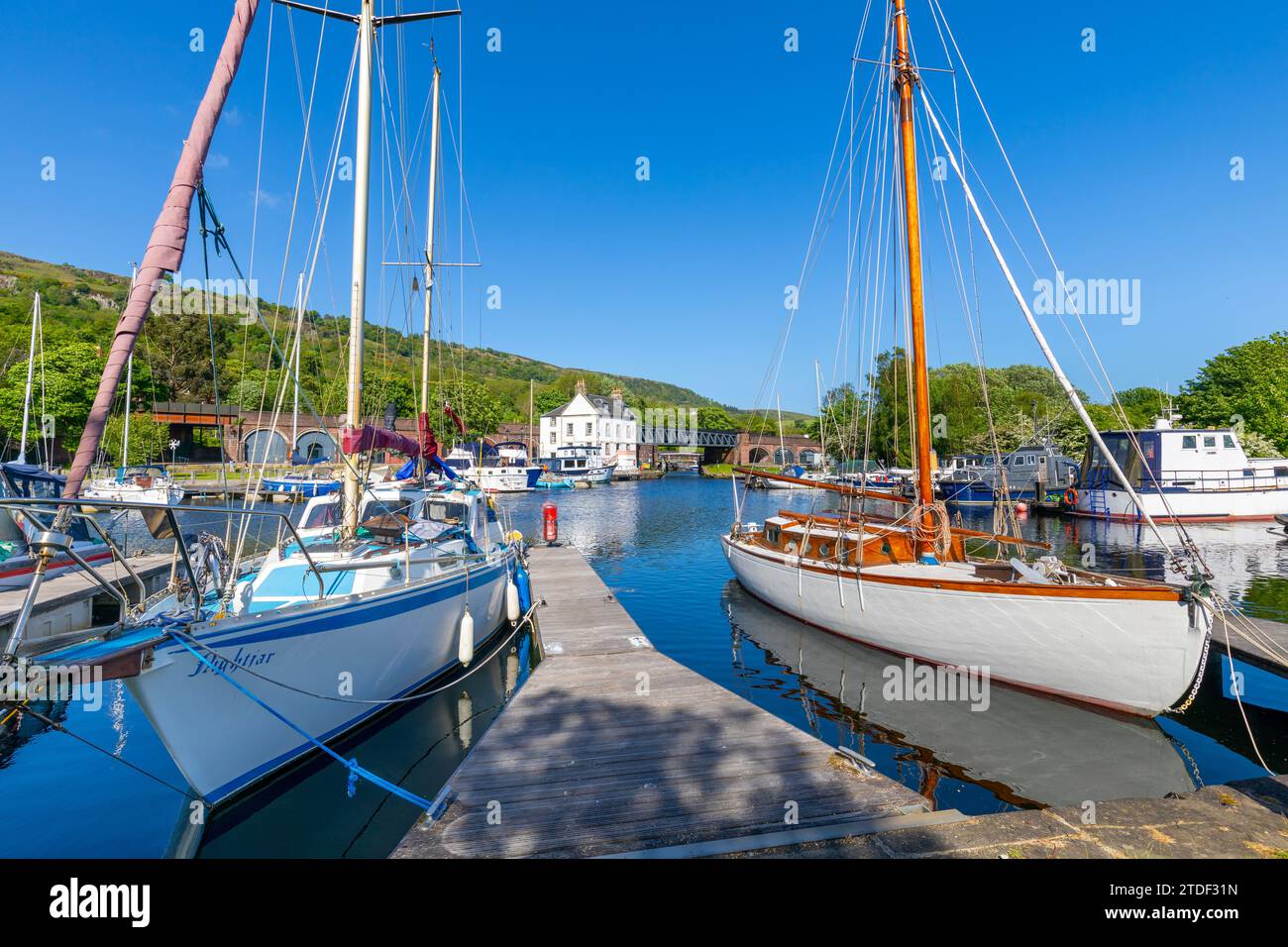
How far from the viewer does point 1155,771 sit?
7734 mm

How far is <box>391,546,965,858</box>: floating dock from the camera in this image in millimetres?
4797

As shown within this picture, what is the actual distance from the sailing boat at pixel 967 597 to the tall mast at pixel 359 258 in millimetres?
8811

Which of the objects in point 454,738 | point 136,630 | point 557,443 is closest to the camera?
point 136,630

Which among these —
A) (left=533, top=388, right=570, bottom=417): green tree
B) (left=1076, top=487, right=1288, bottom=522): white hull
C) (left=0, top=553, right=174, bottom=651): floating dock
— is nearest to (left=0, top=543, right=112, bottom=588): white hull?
(left=0, top=553, right=174, bottom=651): floating dock

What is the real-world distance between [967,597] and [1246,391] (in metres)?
60.9

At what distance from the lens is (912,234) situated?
12.8m

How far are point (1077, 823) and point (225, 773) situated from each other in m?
7.98

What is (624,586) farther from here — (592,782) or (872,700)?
(592,782)

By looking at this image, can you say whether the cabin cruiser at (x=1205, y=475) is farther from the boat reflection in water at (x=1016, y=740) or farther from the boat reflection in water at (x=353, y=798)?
the boat reflection in water at (x=353, y=798)

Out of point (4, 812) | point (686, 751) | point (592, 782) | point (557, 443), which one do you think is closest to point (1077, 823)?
point (686, 751)

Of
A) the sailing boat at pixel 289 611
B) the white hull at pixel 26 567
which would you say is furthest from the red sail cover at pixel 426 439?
the white hull at pixel 26 567

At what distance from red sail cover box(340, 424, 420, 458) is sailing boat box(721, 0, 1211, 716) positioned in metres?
8.18
